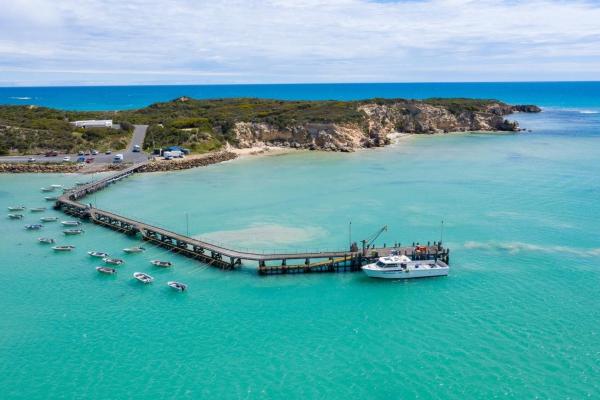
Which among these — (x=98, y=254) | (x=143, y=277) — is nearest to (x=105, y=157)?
(x=98, y=254)

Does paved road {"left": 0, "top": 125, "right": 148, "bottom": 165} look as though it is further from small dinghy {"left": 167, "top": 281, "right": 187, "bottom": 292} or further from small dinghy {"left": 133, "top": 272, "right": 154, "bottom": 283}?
small dinghy {"left": 167, "top": 281, "right": 187, "bottom": 292}

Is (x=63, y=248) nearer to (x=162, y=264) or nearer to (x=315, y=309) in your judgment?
(x=162, y=264)

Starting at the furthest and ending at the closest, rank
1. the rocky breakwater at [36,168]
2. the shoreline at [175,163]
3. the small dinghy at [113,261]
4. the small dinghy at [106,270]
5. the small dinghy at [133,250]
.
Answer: the shoreline at [175,163] < the rocky breakwater at [36,168] < the small dinghy at [133,250] < the small dinghy at [113,261] < the small dinghy at [106,270]

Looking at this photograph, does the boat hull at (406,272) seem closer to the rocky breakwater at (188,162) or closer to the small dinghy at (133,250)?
the small dinghy at (133,250)

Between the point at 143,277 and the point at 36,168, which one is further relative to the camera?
the point at 36,168

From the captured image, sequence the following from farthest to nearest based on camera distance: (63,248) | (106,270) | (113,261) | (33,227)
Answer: (33,227), (63,248), (113,261), (106,270)

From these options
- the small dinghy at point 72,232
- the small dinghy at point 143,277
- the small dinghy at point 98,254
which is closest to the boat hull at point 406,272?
the small dinghy at point 143,277
